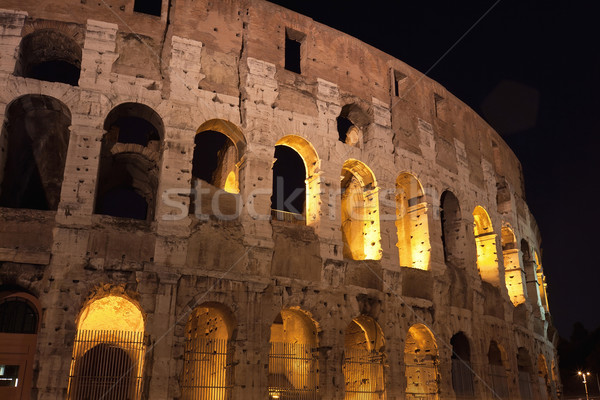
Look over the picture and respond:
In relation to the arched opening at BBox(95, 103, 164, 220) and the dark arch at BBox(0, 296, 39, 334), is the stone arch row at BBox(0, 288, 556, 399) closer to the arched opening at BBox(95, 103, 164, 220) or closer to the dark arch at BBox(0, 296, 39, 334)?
the dark arch at BBox(0, 296, 39, 334)

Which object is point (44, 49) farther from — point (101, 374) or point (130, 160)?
point (101, 374)

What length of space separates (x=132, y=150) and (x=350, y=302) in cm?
570

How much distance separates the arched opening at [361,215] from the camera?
13.4 m

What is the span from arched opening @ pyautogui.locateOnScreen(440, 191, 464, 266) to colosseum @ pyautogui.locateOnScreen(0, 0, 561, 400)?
0.04 meters

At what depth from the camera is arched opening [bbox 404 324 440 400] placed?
13.3 meters

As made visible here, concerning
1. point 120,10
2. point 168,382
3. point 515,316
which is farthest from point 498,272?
point 120,10

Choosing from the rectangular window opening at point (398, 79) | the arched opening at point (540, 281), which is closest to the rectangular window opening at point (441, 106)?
the rectangular window opening at point (398, 79)

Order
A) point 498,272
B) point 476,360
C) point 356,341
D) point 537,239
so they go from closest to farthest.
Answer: point 356,341 < point 476,360 < point 498,272 < point 537,239

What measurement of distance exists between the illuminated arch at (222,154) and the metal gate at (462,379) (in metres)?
7.12

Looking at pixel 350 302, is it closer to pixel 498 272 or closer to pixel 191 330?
pixel 191 330

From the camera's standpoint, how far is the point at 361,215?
14.1m

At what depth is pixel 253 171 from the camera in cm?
1164

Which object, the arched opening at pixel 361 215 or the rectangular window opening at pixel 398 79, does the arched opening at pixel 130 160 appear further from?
the rectangular window opening at pixel 398 79

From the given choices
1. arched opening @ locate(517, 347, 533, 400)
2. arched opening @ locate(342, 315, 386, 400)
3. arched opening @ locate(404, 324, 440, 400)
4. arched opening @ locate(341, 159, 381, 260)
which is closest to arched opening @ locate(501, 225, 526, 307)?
arched opening @ locate(517, 347, 533, 400)
